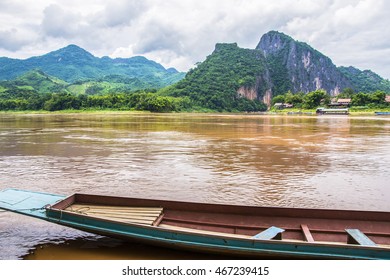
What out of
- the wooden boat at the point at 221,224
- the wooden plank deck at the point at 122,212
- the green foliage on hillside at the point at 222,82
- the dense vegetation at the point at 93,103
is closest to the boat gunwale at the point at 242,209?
the wooden boat at the point at 221,224

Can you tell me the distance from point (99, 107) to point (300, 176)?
106323 millimetres

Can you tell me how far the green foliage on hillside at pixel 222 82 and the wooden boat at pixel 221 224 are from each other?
439ft

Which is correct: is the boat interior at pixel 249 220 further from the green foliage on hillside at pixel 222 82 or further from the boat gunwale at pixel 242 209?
the green foliage on hillside at pixel 222 82

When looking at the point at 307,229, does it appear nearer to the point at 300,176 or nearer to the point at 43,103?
the point at 300,176

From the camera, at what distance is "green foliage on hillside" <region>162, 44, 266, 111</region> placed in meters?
148

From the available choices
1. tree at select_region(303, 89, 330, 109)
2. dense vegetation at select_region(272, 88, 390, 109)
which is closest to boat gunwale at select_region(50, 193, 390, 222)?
dense vegetation at select_region(272, 88, 390, 109)

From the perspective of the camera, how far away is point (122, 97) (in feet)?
391

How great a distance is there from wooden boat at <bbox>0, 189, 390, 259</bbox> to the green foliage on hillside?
133713mm

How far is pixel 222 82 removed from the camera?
16675 cm

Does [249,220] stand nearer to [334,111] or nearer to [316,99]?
[334,111]

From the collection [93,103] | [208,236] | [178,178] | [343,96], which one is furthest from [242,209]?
[343,96]

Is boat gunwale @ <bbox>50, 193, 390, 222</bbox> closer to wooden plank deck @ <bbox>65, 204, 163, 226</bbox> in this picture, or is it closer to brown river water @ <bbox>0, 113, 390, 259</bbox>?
wooden plank deck @ <bbox>65, 204, 163, 226</bbox>

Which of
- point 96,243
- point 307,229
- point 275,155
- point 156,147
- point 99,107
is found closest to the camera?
point 307,229
